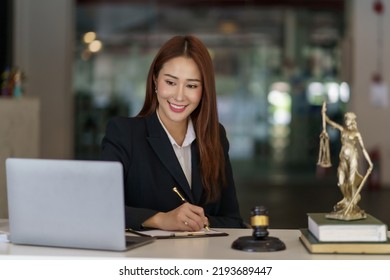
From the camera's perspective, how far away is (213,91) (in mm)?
3717

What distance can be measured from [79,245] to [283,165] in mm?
11670

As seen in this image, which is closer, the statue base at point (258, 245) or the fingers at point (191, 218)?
the statue base at point (258, 245)

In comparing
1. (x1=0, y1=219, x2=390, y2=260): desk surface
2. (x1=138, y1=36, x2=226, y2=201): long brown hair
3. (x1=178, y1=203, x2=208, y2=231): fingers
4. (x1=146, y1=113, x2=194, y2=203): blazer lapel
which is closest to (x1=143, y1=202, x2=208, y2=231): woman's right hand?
(x1=178, y1=203, x2=208, y2=231): fingers

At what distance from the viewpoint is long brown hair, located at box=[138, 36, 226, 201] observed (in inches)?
145

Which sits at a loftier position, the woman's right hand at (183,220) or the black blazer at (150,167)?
the black blazer at (150,167)

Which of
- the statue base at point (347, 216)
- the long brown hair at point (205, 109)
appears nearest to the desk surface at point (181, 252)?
the statue base at point (347, 216)

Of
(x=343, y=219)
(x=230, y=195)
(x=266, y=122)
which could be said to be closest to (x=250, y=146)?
(x=266, y=122)

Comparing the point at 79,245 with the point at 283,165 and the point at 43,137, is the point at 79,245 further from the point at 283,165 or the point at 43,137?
the point at 283,165

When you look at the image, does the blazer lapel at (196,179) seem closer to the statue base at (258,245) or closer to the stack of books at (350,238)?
the statue base at (258,245)

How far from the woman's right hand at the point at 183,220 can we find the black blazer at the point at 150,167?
0.39 metres

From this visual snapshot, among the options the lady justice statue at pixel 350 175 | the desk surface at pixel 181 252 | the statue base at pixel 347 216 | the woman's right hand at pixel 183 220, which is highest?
the lady justice statue at pixel 350 175

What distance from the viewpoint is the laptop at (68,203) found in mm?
2633

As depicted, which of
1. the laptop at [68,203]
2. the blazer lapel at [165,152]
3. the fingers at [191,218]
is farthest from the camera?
the blazer lapel at [165,152]
